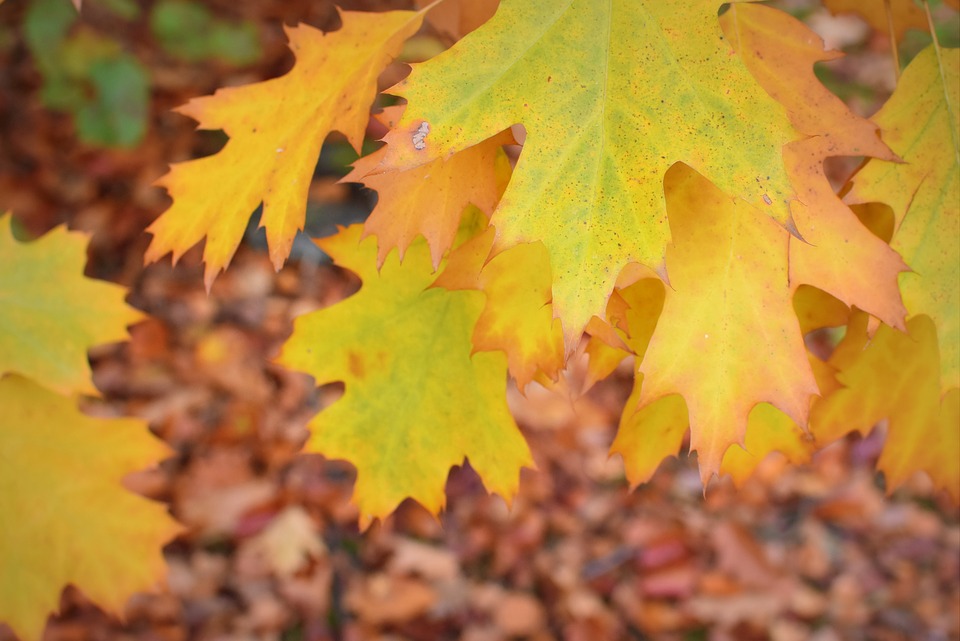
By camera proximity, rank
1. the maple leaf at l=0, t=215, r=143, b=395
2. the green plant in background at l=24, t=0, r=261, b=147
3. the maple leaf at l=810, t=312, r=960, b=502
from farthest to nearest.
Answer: the green plant in background at l=24, t=0, r=261, b=147 < the maple leaf at l=0, t=215, r=143, b=395 < the maple leaf at l=810, t=312, r=960, b=502

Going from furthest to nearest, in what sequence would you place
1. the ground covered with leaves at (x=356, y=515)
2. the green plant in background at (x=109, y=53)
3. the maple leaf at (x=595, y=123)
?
the ground covered with leaves at (x=356, y=515), the green plant in background at (x=109, y=53), the maple leaf at (x=595, y=123)

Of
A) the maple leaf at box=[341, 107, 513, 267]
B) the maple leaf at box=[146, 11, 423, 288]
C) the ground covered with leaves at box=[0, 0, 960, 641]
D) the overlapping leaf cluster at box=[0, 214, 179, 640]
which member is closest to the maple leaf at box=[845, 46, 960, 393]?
the maple leaf at box=[341, 107, 513, 267]

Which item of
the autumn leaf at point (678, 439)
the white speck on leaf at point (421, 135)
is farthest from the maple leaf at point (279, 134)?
the autumn leaf at point (678, 439)

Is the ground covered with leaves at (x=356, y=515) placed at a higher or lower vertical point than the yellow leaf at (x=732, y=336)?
lower

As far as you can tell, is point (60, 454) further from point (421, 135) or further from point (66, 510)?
point (421, 135)

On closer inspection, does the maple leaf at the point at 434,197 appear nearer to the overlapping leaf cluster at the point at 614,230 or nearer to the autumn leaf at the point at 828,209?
the overlapping leaf cluster at the point at 614,230

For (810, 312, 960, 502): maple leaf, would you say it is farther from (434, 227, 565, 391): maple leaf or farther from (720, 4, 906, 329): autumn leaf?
(434, 227, 565, 391): maple leaf
